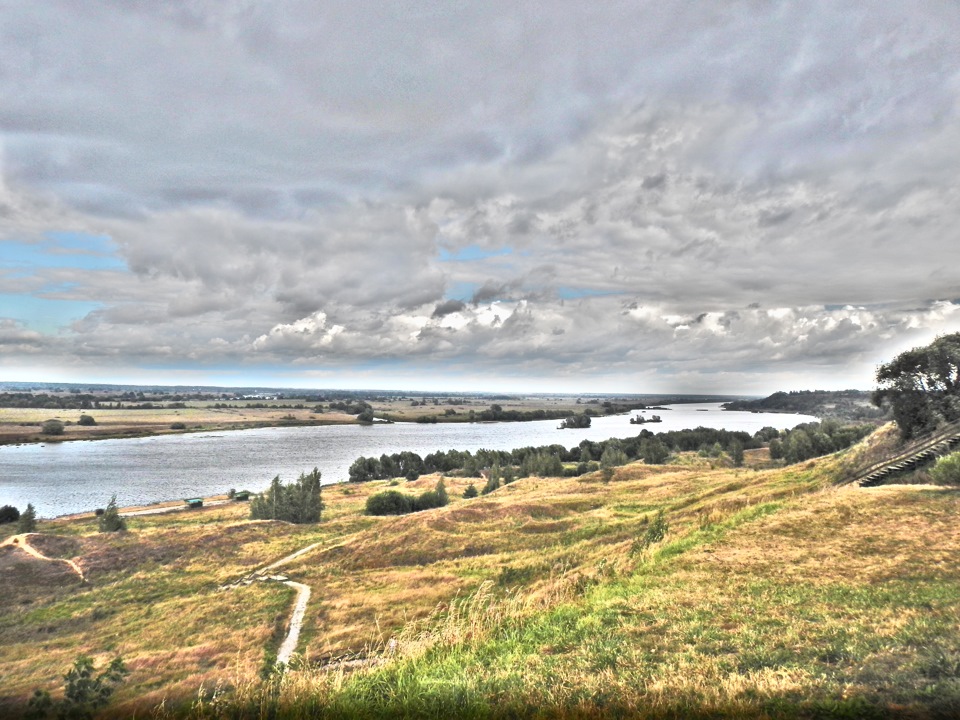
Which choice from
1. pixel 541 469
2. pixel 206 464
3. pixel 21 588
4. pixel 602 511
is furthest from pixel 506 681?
pixel 206 464

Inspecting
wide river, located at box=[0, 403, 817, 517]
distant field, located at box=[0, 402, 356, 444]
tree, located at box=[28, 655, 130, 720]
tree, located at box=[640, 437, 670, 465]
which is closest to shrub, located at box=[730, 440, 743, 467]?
tree, located at box=[640, 437, 670, 465]

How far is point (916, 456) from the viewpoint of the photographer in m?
24.8

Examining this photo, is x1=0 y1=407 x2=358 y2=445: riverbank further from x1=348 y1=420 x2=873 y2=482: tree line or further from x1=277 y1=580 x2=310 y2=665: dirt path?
x1=277 y1=580 x2=310 y2=665: dirt path

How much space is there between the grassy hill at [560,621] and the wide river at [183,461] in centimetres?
6045

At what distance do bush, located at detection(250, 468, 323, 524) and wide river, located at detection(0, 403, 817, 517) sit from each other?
1198 inches

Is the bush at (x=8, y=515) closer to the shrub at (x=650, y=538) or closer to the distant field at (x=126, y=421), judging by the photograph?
the distant field at (x=126, y=421)

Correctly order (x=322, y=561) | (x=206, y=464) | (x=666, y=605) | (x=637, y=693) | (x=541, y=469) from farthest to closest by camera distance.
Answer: (x=206, y=464) < (x=541, y=469) < (x=322, y=561) < (x=666, y=605) < (x=637, y=693)

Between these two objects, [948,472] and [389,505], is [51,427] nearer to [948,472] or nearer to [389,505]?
[389,505]

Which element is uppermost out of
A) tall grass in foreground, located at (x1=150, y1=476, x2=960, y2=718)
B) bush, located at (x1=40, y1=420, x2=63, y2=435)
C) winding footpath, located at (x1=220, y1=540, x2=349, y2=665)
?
tall grass in foreground, located at (x1=150, y1=476, x2=960, y2=718)

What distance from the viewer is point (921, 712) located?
4.55 meters

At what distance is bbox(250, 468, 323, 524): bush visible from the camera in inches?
1841

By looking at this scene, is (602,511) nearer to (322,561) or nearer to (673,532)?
(673,532)

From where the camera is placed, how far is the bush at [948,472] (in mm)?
17594

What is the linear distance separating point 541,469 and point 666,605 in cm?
7305
